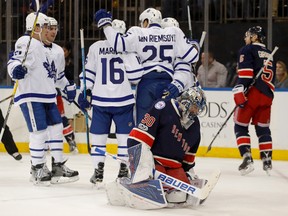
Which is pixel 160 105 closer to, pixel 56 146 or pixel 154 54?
pixel 154 54

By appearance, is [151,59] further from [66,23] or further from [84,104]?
[66,23]

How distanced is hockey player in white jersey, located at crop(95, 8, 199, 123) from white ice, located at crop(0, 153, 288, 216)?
0.73 m

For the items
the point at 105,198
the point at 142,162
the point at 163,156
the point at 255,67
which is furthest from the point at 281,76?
the point at 142,162

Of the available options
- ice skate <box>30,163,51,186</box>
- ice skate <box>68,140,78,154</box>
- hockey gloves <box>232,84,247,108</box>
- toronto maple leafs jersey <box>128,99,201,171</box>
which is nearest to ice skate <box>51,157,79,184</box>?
ice skate <box>30,163,51,186</box>

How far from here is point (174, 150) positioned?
523cm

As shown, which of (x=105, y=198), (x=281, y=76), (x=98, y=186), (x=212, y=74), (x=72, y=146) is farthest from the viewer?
(x=212, y=74)

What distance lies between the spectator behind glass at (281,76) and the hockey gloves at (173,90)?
285 centimetres

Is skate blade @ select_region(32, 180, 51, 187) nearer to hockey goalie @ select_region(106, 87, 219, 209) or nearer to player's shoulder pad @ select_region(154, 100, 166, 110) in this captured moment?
hockey goalie @ select_region(106, 87, 219, 209)

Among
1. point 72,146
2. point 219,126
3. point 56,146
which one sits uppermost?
point 56,146

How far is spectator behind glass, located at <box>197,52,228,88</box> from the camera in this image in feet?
30.2

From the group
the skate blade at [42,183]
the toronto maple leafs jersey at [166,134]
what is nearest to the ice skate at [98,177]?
the skate blade at [42,183]

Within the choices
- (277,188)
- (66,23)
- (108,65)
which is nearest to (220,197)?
(277,188)

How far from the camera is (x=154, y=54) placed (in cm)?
632

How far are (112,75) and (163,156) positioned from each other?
1148 mm
